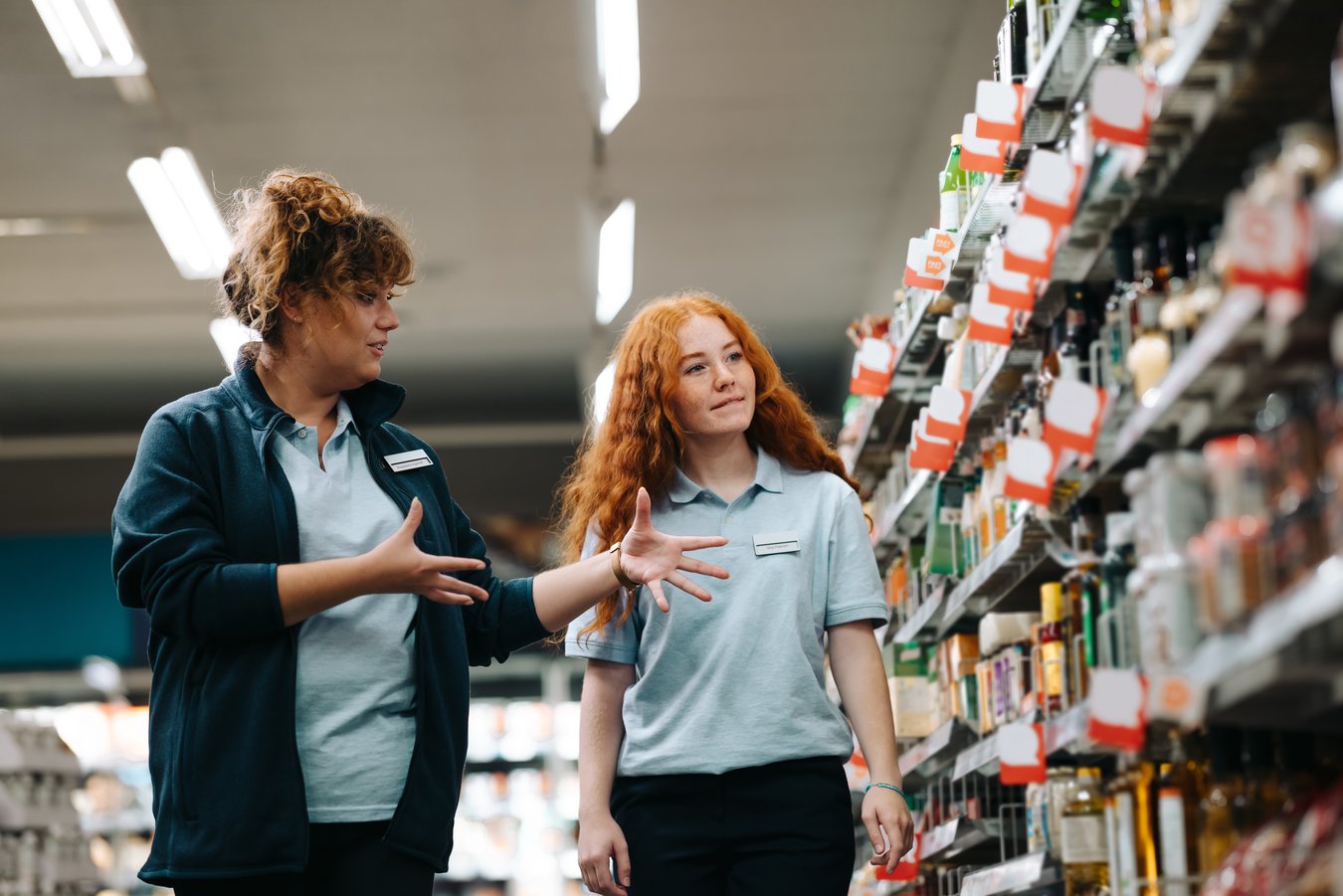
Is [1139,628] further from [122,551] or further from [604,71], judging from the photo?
[604,71]

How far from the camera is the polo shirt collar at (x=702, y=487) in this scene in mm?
3016

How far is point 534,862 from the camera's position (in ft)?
40.7

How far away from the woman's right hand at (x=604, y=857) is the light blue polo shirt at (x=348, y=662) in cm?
51

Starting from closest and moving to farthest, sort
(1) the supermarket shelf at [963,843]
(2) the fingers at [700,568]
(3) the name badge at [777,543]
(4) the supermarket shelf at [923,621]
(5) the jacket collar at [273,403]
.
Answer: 1. (5) the jacket collar at [273,403]
2. (2) the fingers at [700,568]
3. (3) the name badge at [777,543]
4. (1) the supermarket shelf at [963,843]
5. (4) the supermarket shelf at [923,621]

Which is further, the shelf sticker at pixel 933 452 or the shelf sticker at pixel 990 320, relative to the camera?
the shelf sticker at pixel 933 452

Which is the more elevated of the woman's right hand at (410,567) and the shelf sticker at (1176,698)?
the woman's right hand at (410,567)

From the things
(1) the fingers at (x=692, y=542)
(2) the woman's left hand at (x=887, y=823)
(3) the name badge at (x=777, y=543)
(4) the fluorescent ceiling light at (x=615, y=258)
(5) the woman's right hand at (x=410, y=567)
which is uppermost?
(4) the fluorescent ceiling light at (x=615, y=258)

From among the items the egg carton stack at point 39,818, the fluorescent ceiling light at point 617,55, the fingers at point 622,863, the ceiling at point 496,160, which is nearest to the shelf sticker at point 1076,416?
the fingers at point 622,863

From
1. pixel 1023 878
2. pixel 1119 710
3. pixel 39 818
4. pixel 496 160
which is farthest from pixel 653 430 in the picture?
pixel 496 160

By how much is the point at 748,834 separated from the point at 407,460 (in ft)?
2.72

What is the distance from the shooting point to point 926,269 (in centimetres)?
374

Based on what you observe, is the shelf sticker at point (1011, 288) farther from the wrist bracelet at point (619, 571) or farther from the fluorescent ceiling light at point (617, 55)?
the fluorescent ceiling light at point (617, 55)

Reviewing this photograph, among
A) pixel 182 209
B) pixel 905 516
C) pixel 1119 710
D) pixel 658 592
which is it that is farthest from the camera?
pixel 182 209

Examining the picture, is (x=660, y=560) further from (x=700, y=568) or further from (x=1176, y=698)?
(x=1176, y=698)
